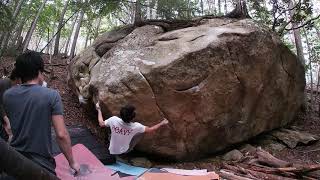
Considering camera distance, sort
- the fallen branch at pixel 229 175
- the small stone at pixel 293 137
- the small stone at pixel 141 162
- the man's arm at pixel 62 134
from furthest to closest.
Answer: the small stone at pixel 293 137
the small stone at pixel 141 162
the fallen branch at pixel 229 175
the man's arm at pixel 62 134

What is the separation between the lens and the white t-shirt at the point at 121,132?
659 centimetres

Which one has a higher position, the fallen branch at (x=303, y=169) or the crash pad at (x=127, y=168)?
the crash pad at (x=127, y=168)

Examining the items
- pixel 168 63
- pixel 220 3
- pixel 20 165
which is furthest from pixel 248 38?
pixel 220 3

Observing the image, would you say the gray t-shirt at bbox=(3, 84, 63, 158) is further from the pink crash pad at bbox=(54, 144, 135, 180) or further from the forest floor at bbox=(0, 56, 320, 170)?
the forest floor at bbox=(0, 56, 320, 170)

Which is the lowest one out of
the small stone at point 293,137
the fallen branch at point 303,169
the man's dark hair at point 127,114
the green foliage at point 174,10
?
the fallen branch at point 303,169

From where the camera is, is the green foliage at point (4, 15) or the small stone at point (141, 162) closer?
the small stone at point (141, 162)

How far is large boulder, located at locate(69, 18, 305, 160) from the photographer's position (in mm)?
7527

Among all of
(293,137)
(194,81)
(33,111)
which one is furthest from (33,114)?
(293,137)

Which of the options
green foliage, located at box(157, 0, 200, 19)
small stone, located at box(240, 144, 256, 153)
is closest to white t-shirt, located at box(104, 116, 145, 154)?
small stone, located at box(240, 144, 256, 153)

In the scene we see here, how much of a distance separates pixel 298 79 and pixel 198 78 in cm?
393

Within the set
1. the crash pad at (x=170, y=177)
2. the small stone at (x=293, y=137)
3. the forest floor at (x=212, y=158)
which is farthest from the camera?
the small stone at (x=293, y=137)

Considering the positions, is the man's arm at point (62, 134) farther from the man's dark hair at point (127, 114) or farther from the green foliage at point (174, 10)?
the green foliage at point (174, 10)

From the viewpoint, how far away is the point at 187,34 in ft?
27.8

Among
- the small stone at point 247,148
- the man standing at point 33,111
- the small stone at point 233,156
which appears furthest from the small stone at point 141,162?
the man standing at point 33,111
